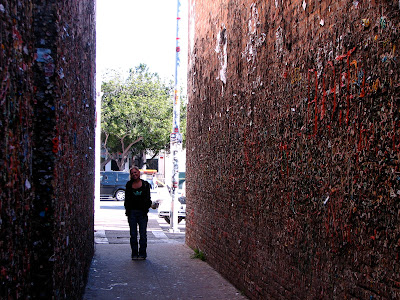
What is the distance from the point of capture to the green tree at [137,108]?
43.3 metres

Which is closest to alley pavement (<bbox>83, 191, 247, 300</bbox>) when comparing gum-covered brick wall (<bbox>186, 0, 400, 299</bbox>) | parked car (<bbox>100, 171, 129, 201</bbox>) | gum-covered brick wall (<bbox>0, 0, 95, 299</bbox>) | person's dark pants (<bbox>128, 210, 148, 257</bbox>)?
person's dark pants (<bbox>128, 210, 148, 257</bbox>)

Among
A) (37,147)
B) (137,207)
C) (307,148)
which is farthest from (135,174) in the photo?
(37,147)

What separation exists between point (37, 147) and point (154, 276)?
5.61m

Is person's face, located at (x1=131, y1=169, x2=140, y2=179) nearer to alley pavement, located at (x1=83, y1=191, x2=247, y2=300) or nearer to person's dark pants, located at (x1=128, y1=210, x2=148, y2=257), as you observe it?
person's dark pants, located at (x1=128, y1=210, x2=148, y2=257)

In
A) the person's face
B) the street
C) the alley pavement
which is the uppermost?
the person's face

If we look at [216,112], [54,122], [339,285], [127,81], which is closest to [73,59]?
[54,122]

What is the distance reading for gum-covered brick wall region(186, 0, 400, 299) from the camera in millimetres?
3902

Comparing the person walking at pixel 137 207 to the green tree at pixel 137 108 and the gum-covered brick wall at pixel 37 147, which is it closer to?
the gum-covered brick wall at pixel 37 147

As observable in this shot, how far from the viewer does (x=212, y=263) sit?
959cm

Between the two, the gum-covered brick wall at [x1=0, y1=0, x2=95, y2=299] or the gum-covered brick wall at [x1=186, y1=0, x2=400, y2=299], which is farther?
the gum-covered brick wall at [x1=186, y1=0, x2=400, y2=299]

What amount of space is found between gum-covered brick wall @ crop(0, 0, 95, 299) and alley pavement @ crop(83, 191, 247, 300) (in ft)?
8.58

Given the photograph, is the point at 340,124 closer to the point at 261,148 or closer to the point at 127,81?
the point at 261,148

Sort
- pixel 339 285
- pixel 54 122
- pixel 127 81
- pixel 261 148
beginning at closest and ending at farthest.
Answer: pixel 54 122, pixel 339 285, pixel 261 148, pixel 127 81

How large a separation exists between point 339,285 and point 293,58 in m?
2.36
